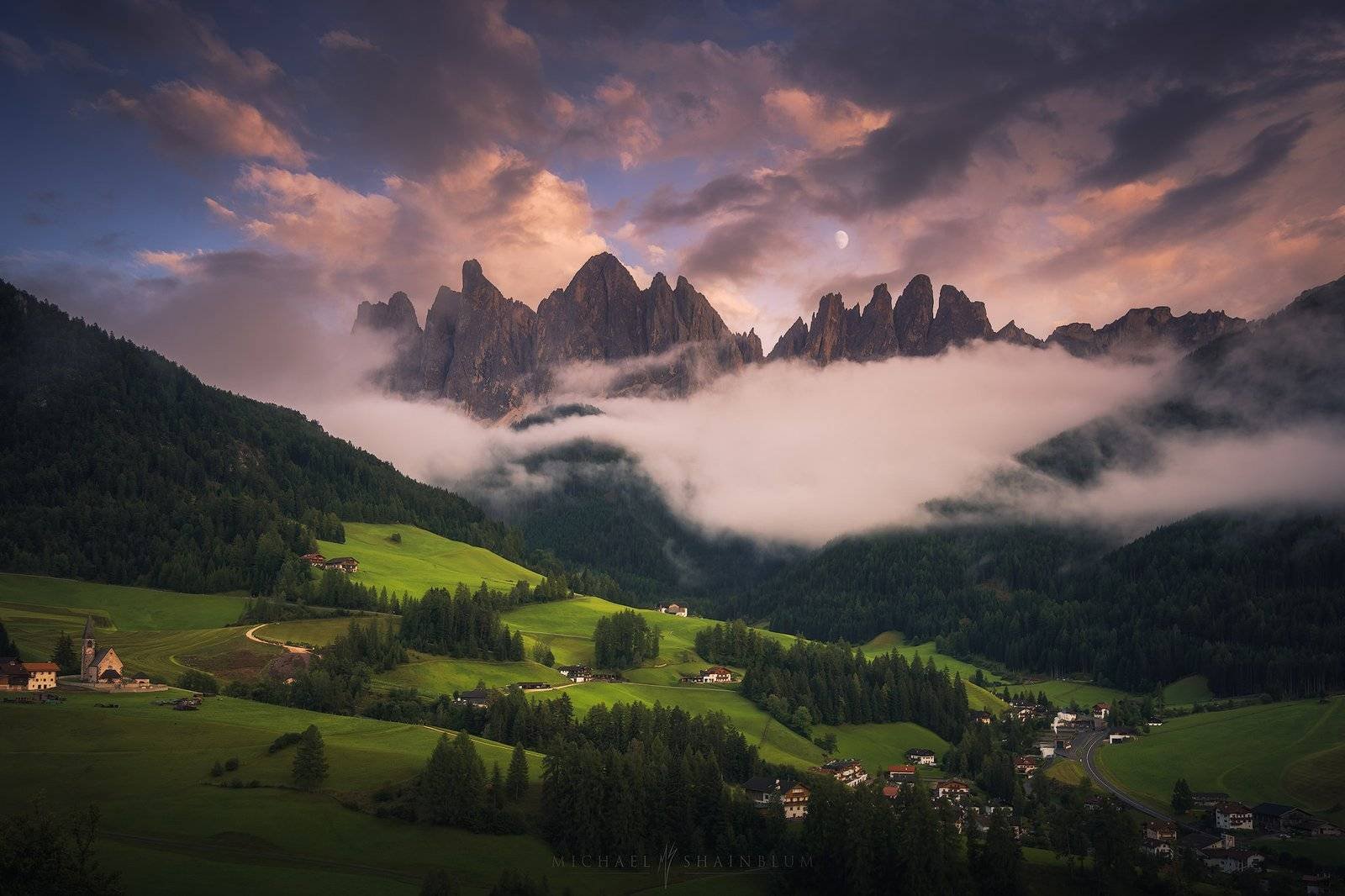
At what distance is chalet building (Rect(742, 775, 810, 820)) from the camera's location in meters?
101

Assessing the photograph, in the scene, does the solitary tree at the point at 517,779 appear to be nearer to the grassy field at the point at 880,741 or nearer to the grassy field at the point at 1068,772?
the grassy field at the point at 880,741

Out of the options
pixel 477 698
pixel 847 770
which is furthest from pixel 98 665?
pixel 847 770

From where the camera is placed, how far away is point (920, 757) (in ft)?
482

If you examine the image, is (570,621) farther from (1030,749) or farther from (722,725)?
(1030,749)

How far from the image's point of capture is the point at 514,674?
14600 cm

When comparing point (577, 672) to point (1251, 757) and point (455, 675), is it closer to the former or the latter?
point (455, 675)

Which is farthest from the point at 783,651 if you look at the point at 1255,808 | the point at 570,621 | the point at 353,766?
the point at 353,766

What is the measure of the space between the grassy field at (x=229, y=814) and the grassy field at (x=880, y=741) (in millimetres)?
64874

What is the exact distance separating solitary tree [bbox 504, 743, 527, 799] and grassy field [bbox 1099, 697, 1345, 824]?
83.0 meters

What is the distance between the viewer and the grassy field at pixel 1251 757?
120562 millimetres

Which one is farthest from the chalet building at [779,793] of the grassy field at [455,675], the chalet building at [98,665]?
the chalet building at [98,665]

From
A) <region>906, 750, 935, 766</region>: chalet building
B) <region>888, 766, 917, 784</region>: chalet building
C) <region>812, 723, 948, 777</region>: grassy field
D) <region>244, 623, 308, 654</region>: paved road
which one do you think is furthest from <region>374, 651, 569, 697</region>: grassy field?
<region>906, 750, 935, 766</region>: chalet building

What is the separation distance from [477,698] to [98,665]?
42.8 m

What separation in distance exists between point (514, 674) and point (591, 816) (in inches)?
2600
